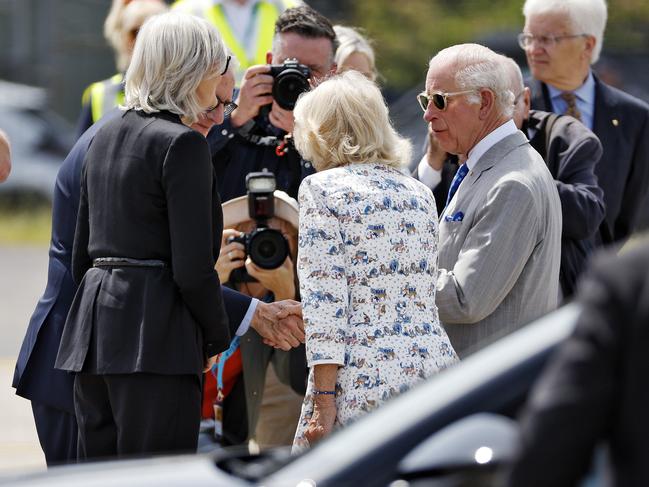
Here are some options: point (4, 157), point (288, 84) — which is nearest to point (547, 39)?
point (288, 84)

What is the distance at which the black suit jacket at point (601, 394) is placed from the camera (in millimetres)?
2016

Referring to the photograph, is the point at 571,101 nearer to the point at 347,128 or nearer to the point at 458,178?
the point at 458,178

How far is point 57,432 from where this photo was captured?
4.07 meters

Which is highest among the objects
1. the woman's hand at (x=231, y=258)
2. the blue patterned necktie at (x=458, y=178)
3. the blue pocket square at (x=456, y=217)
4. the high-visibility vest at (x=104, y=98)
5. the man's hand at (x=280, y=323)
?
the high-visibility vest at (x=104, y=98)

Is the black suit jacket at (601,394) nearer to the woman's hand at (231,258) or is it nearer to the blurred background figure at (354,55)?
the woman's hand at (231,258)

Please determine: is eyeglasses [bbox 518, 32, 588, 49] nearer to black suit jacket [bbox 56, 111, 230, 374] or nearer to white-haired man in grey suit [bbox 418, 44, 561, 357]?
white-haired man in grey suit [bbox 418, 44, 561, 357]

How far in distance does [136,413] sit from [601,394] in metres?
1.94

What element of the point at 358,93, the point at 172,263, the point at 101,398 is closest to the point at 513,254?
the point at 358,93

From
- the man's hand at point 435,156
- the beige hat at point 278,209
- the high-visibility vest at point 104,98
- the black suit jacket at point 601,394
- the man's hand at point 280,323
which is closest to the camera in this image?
the black suit jacket at point 601,394

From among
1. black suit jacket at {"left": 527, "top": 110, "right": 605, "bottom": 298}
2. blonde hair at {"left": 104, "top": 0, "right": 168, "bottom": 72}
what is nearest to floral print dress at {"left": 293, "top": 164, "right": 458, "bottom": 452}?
black suit jacket at {"left": 527, "top": 110, "right": 605, "bottom": 298}

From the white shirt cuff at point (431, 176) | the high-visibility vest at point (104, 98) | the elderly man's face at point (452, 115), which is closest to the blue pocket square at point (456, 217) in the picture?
the elderly man's face at point (452, 115)

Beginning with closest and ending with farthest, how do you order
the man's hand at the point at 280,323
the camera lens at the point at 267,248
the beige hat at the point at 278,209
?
1. the man's hand at the point at 280,323
2. the camera lens at the point at 267,248
3. the beige hat at the point at 278,209

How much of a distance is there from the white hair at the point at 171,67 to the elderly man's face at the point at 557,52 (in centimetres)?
202

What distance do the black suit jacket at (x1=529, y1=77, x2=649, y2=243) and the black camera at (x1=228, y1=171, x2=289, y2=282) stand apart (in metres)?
1.50
